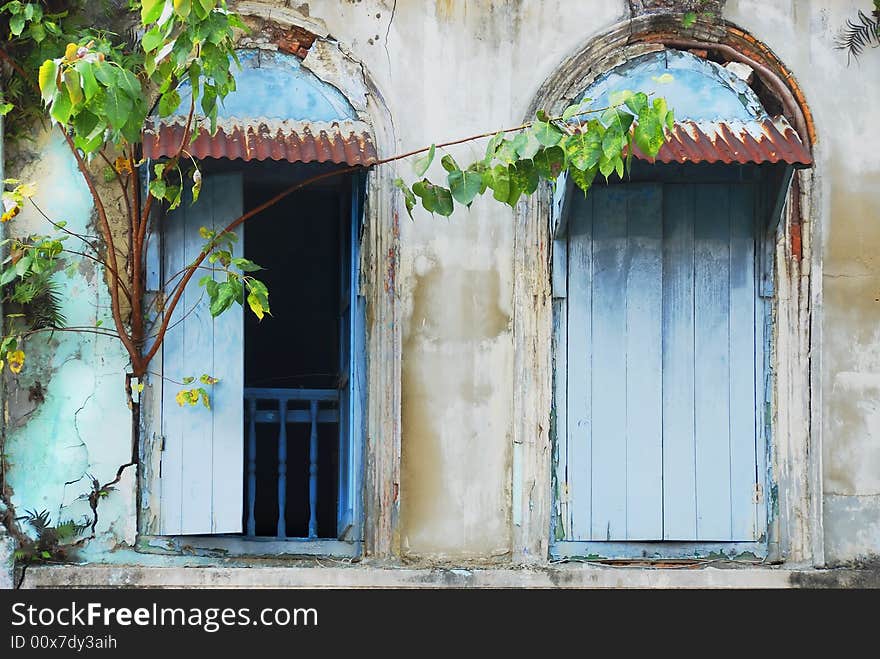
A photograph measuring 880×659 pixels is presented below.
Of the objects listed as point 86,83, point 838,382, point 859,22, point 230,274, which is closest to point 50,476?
point 230,274

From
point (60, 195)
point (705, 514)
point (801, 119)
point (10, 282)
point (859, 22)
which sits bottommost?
point (705, 514)

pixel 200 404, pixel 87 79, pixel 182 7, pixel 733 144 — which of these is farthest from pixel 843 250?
pixel 87 79

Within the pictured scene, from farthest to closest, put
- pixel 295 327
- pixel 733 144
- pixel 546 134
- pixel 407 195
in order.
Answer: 1. pixel 295 327
2. pixel 733 144
3. pixel 407 195
4. pixel 546 134

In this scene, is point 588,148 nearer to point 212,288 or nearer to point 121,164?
point 212,288

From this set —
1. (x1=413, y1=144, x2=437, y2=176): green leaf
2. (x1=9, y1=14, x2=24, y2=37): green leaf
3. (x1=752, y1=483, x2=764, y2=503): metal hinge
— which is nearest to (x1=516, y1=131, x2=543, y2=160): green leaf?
(x1=413, y1=144, x2=437, y2=176): green leaf

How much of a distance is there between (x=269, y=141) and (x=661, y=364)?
2.02 metres

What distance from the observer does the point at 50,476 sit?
19.9 ft

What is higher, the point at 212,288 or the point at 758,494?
the point at 212,288

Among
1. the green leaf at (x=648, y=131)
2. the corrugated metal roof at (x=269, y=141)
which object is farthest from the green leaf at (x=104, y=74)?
the green leaf at (x=648, y=131)

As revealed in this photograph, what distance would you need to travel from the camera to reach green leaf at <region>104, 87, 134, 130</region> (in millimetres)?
5148

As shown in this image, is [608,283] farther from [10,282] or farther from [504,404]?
[10,282]

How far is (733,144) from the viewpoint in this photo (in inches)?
237

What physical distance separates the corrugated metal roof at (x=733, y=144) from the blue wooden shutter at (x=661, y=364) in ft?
1.11

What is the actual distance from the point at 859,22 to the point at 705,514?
2.43 metres
